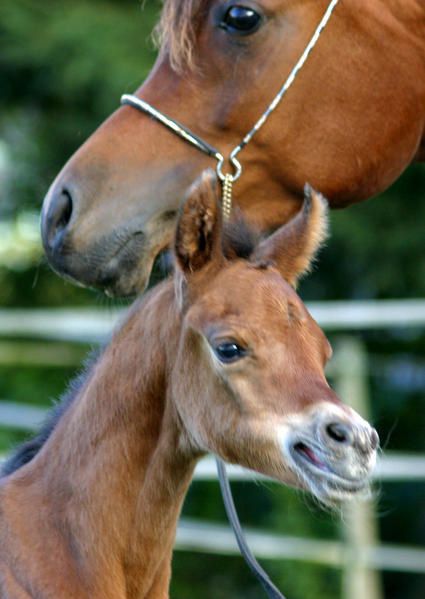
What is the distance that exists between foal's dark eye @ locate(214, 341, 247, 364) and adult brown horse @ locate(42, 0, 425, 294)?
0.44m

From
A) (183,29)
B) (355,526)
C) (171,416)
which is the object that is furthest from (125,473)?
(355,526)

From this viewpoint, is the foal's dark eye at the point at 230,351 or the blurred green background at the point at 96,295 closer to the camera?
the foal's dark eye at the point at 230,351

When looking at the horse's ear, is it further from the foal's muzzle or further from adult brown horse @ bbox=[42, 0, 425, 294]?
the foal's muzzle

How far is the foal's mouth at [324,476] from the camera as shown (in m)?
2.83

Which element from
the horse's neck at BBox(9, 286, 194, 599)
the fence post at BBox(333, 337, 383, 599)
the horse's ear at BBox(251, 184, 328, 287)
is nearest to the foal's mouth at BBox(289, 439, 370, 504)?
the horse's neck at BBox(9, 286, 194, 599)

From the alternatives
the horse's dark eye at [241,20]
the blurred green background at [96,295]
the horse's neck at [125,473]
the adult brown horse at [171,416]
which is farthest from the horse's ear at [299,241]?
the blurred green background at [96,295]

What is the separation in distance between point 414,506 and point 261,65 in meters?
3.94

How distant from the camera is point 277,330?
300cm

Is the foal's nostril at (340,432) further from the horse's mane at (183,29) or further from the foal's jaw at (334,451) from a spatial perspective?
the horse's mane at (183,29)

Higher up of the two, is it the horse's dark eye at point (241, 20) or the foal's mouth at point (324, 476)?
the horse's dark eye at point (241, 20)

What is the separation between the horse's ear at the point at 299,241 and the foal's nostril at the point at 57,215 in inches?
17.9

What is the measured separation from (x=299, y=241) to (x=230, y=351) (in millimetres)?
391

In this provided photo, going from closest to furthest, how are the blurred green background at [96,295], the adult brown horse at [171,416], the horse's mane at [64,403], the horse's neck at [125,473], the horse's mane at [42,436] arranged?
1. the adult brown horse at [171,416]
2. the horse's neck at [125,473]
3. the horse's mane at [64,403]
4. the horse's mane at [42,436]
5. the blurred green background at [96,295]

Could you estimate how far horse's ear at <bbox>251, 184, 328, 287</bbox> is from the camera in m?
3.25
